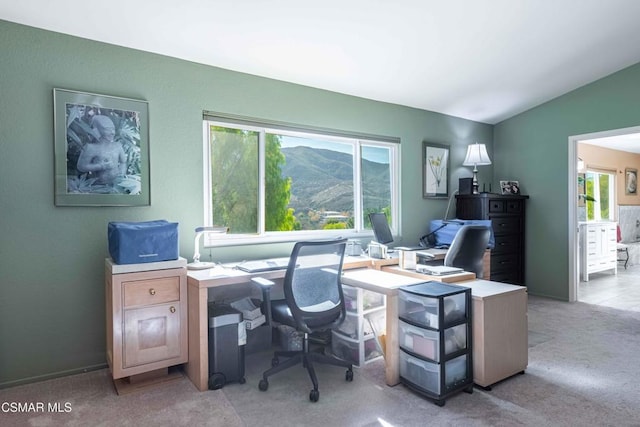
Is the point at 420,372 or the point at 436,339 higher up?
the point at 436,339

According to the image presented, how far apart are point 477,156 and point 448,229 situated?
3.41 ft

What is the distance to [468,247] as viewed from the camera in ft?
10.7

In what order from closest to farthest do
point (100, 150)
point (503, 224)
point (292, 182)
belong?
1. point (100, 150)
2. point (292, 182)
3. point (503, 224)

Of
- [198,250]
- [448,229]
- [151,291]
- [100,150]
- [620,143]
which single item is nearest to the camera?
[151,291]

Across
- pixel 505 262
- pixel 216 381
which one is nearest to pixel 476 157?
pixel 505 262

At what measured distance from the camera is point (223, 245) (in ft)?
10.1

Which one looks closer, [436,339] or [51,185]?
[436,339]

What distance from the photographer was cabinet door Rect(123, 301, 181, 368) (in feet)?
7.54

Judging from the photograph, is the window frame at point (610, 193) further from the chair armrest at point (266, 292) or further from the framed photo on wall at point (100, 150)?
the framed photo on wall at point (100, 150)

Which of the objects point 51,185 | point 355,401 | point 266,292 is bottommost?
point 355,401

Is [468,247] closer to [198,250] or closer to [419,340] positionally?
[419,340]

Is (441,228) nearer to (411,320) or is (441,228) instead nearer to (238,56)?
(411,320)

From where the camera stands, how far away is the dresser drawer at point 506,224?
4.51m
